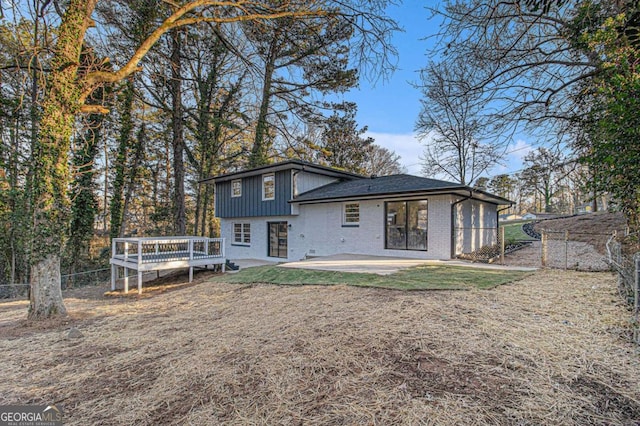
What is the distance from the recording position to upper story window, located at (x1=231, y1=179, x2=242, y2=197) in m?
16.0

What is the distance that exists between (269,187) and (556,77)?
37.5 feet

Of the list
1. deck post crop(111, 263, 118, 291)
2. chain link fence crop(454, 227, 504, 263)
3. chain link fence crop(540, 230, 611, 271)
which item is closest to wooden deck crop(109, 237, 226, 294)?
deck post crop(111, 263, 118, 291)

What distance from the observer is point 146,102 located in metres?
14.6

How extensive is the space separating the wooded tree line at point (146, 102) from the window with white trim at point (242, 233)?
11.1 ft

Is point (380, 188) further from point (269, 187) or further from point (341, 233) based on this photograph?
point (269, 187)

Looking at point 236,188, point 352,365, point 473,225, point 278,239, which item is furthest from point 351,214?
point 352,365

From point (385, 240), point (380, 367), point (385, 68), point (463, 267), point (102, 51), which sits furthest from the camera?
point (385, 240)

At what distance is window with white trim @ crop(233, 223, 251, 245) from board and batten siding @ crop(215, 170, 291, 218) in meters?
0.71

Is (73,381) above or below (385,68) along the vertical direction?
below

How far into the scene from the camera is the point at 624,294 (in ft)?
14.5

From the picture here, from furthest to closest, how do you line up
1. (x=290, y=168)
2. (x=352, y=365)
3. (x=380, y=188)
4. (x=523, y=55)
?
(x=290, y=168) < (x=380, y=188) < (x=523, y=55) < (x=352, y=365)

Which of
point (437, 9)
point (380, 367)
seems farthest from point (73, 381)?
point (437, 9)

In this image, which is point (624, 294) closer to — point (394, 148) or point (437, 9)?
point (437, 9)

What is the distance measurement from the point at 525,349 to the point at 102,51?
44.3 ft
